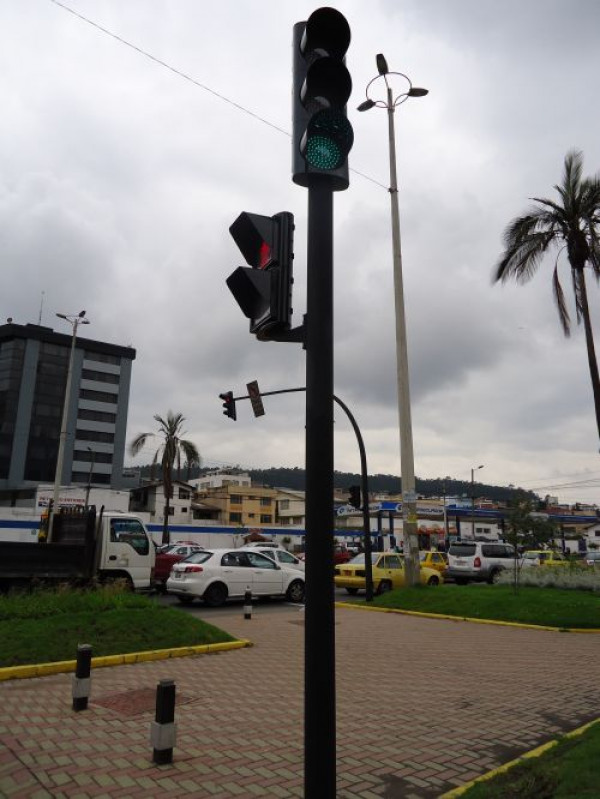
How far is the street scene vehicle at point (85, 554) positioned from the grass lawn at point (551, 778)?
1100 cm

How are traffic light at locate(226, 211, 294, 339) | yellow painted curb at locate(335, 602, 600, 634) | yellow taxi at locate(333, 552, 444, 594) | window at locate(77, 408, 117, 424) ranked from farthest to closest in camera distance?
window at locate(77, 408, 117, 424), yellow taxi at locate(333, 552, 444, 594), yellow painted curb at locate(335, 602, 600, 634), traffic light at locate(226, 211, 294, 339)

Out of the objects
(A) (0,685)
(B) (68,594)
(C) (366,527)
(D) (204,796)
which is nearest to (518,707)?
(D) (204,796)

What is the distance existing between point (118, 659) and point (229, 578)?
27.2ft

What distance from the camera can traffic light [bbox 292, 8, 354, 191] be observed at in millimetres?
3248

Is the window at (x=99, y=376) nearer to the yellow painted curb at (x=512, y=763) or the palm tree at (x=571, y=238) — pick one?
the palm tree at (x=571, y=238)

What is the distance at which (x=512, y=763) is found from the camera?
16.8 ft

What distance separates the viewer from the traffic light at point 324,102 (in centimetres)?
325

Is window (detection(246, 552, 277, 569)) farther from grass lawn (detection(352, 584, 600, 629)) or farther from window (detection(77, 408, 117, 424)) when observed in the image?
window (detection(77, 408, 117, 424))

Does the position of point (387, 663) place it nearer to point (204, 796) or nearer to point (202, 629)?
point (202, 629)

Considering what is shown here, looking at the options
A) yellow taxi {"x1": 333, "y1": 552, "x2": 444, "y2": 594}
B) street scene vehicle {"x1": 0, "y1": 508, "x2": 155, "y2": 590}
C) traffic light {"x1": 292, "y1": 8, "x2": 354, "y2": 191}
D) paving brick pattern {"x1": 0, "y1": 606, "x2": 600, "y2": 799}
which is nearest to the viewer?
traffic light {"x1": 292, "y1": 8, "x2": 354, "y2": 191}

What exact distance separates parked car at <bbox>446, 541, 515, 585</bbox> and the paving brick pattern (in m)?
16.1

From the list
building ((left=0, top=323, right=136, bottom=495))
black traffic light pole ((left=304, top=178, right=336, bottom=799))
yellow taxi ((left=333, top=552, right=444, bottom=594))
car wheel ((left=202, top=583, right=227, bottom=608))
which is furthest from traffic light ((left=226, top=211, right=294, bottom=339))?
building ((left=0, top=323, right=136, bottom=495))

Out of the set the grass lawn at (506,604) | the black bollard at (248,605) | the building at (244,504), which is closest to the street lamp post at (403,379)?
the grass lawn at (506,604)

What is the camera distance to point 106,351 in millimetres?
87812
